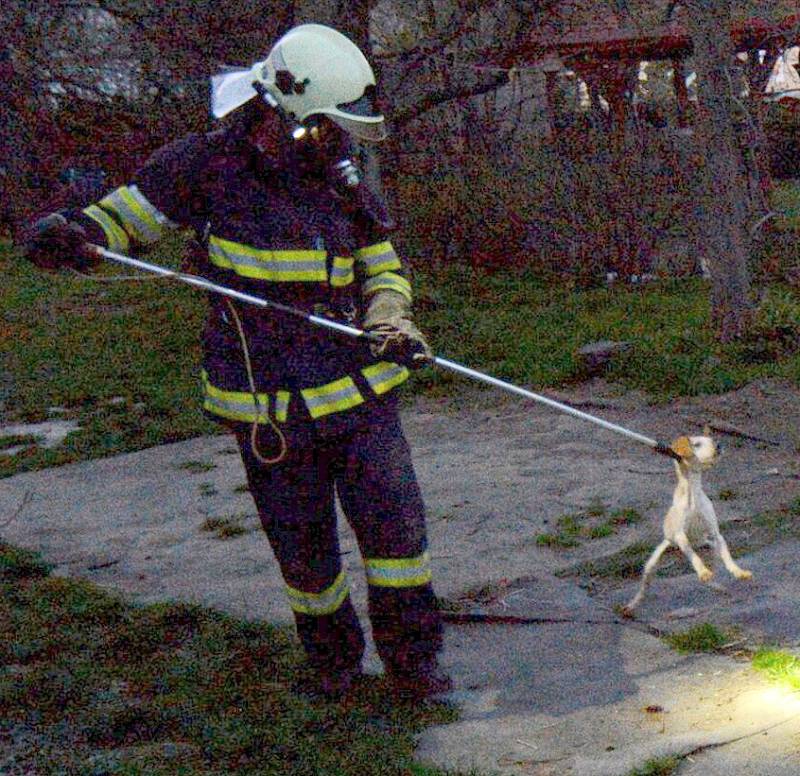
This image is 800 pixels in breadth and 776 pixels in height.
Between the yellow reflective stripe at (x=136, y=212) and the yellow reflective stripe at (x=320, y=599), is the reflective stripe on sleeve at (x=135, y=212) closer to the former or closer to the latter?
the yellow reflective stripe at (x=136, y=212)

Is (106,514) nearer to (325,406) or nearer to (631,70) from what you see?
(325,406)

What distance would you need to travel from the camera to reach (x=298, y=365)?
4129mm

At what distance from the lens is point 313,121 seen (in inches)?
158

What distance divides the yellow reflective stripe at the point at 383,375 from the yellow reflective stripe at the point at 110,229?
799 millimetres

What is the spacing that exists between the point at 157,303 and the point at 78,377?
311cm

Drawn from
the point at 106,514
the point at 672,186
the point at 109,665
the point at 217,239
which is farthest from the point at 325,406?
the point at 672,186

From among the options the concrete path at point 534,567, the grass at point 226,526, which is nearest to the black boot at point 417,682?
the concrete path at point 534,567

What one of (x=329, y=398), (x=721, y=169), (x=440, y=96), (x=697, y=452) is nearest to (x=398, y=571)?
(x=329, y=398)

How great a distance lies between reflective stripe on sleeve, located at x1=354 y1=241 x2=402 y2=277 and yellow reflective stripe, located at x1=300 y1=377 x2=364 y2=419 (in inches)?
16.6

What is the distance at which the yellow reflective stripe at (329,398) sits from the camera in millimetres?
4086

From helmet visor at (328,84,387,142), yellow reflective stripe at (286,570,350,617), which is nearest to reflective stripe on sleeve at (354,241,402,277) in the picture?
helmet visor at (328,84,387,142)

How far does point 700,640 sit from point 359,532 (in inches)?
45.8

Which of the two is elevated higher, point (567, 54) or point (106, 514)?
point (567, 54)

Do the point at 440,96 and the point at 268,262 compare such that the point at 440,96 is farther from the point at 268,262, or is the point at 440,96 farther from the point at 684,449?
the point at 268,262
